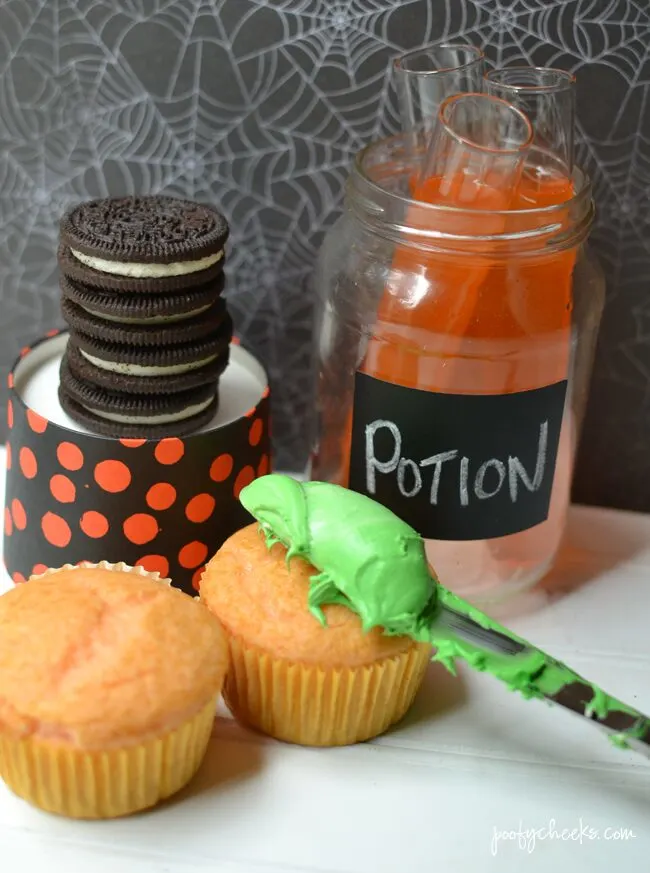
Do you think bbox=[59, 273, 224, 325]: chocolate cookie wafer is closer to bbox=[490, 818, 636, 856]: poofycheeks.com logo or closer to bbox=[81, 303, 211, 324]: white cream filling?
bbox=[81, 303, 211, 324]: white cream filling

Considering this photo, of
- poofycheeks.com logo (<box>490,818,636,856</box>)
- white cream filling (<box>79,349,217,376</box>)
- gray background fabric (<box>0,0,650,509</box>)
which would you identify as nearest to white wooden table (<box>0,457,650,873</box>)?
poofycheeks.com logo (<box>490,818,636,856</box>)

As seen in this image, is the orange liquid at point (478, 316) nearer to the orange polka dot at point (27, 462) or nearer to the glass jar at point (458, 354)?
the glass jar at point (458, 354)

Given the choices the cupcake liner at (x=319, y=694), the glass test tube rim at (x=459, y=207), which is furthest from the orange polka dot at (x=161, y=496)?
the glass test tube rim at (x=459, y=207)

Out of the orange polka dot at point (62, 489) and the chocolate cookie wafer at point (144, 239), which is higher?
the chocolate cookie wafer at point (144, 239)

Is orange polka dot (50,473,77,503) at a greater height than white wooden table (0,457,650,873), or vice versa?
orange polka dot (50,473,77,503)

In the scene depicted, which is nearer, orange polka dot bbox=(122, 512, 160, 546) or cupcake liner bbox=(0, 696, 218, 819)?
cupcake liner bbox=(0, 696, 218, 819)

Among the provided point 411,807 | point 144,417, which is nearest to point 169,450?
point 144,417
